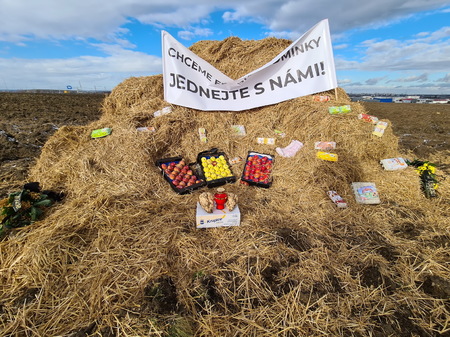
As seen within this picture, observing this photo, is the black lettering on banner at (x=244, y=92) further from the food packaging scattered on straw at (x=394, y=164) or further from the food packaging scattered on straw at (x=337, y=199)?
the food packaging scattered on straw at (x=394, y=164)

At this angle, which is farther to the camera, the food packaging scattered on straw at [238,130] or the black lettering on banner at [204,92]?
the food packaging scattered on straw at [238,130]

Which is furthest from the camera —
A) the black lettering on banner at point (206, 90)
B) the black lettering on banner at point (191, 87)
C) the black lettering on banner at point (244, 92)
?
the black lettering on banner at point (244, 92)

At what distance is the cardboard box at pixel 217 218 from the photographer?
8.89 feet

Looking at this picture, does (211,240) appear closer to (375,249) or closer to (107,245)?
(107,245)

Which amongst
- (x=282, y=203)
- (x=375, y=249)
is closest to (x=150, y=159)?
(x=282, y=203)

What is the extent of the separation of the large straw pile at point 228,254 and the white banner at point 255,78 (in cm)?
117

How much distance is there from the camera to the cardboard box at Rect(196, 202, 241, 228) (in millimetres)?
2709

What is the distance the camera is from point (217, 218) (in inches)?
108

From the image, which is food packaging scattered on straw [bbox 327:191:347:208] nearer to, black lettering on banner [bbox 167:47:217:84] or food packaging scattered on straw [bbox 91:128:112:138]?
black lettering on banner [bbox 167:47:217:84]

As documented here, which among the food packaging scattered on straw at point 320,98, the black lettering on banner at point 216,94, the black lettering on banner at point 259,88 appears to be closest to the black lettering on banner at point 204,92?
the black lettering on banner at point 216,94

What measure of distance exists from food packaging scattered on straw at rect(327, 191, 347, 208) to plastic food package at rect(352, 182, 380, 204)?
41 cm

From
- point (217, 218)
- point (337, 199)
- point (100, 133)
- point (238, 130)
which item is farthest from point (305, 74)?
point (100, 133)

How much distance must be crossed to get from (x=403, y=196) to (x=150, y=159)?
15.4ft

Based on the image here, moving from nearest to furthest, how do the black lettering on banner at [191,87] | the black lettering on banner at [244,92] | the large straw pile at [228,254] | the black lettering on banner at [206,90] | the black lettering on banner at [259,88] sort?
1. the large straw pile at [228,254]
2. the black lettering on banner at [206,90]
3. the black lettering on banner at [191,87]
4. the black lettering on banner at [259,88]
5. the black lettering on banner at [244,92]
